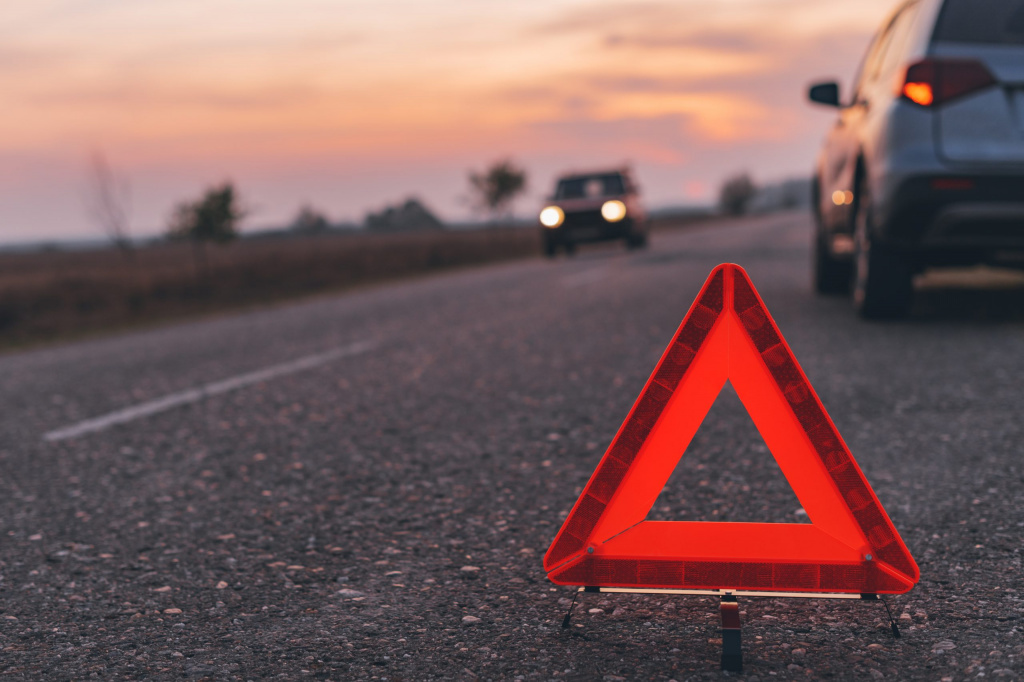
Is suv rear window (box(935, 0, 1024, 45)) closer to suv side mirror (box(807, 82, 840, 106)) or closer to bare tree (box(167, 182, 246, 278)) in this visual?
A: suv side mirror (box(807, 82, 840, 106))

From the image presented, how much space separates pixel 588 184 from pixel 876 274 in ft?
48.6

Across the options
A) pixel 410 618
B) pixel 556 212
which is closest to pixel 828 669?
pixel 410 618

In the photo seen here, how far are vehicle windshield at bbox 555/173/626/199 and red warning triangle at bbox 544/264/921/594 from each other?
18.5m

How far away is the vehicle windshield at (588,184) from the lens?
2023 cm

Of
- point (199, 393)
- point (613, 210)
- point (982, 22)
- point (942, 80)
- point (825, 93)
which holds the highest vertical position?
point (982, 22)

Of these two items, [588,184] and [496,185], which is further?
[496,185]

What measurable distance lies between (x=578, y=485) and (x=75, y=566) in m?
1.60

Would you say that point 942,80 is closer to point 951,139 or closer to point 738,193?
point 951,139

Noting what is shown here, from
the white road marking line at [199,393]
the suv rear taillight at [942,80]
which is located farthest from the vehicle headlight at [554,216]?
the suv rear taillight at [942,80]

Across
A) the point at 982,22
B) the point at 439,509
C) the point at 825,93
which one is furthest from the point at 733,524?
the point at 825,93

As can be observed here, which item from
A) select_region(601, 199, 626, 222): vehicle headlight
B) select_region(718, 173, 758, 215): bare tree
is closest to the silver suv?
select_region(601, 199, 626, 222): vehicle headlight

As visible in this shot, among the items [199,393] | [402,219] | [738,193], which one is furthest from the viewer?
[402,219]

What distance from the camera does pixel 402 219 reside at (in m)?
150

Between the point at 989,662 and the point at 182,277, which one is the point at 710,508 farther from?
the point at 182,277
